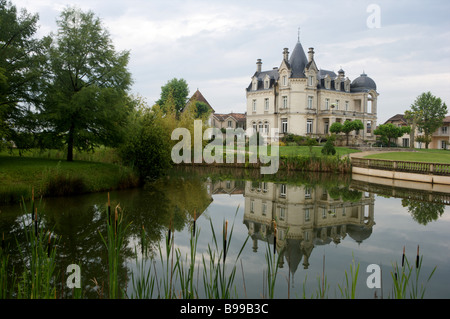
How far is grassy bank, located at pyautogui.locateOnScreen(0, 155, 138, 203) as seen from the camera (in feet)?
35.0

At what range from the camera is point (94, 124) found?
15.4 metres

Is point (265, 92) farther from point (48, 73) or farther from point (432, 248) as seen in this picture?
point (432, 248)

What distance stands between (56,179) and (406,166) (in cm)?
1911

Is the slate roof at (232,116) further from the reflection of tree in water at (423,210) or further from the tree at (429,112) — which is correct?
the reflection of tree in water at (423,210)

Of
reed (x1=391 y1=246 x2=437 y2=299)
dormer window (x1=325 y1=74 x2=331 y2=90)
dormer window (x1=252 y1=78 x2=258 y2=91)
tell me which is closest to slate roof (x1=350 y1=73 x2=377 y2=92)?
dormer window (x1=325 y1=74 x2=331 y2=90)

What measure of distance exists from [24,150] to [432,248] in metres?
16.9

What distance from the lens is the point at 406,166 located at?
20.2 metres

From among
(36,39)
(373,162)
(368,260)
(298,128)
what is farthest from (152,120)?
(298,128)

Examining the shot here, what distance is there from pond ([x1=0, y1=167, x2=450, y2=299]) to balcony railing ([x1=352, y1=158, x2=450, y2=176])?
12.4 ft

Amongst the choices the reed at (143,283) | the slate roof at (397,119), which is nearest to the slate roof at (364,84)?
the slate roof at (397,119)

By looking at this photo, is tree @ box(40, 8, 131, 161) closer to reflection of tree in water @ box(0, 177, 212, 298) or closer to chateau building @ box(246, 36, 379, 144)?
reflection of tree in water @ box(0, 177, 212, 298)

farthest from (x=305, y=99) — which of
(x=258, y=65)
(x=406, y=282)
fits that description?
(x=406, y=282)

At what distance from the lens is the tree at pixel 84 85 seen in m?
14.3

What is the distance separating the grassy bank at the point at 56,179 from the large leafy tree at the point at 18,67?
1.67 m
